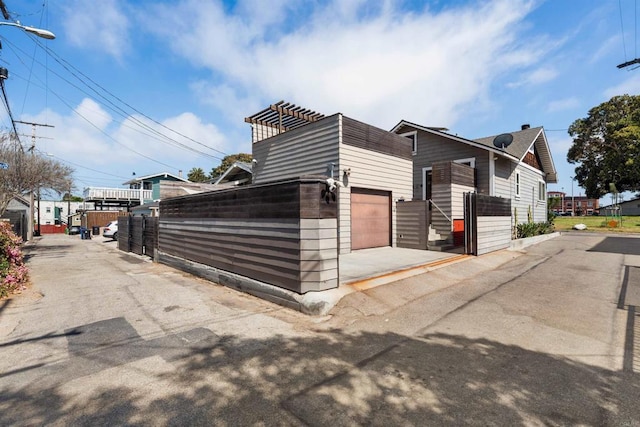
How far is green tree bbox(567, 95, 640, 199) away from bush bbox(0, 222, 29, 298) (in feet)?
125

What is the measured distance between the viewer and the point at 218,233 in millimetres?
7867

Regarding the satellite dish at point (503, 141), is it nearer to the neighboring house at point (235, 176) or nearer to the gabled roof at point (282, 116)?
the gabled roof at point (282, 116)

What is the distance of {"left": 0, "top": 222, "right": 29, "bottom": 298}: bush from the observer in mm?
6697

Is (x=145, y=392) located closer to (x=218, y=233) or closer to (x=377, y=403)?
(x=377, y=403)

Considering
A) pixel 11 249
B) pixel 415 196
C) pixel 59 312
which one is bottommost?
pixel 59 312

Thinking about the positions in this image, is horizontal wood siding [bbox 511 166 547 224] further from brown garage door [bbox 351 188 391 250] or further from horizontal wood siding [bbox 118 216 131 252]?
horizontal wood siding [bbox 118 216 131 252]

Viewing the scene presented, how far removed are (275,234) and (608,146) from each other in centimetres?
4099

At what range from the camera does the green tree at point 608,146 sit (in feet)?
90.6

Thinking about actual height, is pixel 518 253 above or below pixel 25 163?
below

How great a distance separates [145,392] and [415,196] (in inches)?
589

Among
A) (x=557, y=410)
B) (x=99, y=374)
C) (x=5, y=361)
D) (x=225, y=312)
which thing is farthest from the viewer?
(x=225, y=312)

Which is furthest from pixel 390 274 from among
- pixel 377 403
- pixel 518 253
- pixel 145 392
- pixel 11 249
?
pixel 11 249

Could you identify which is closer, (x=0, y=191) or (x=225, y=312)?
(x=225, y=312)

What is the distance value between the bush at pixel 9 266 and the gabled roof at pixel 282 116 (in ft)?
29.6
